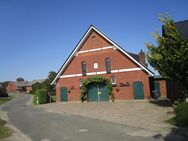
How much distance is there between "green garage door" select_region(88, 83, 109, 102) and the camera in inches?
1349

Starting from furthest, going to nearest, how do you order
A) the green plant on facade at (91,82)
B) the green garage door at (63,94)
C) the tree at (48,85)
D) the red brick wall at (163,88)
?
the tree at (48,85) → the red brick wall at (163,88) → the green garage door at (63,94) → the green plant on facade at (91,82)

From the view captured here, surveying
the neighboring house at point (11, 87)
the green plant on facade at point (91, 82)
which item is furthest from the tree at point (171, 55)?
the neighboring house at point (11, 87)

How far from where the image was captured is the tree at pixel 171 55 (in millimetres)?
20438

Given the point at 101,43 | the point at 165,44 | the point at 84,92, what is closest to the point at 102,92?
the point at 84,92

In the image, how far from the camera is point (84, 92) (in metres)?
35.4

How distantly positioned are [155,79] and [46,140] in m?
26.6

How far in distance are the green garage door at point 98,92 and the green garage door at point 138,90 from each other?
3.60 meters

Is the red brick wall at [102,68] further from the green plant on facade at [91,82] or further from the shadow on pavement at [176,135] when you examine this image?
the shadow on pavement at [176,135]

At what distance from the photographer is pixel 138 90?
32.1m

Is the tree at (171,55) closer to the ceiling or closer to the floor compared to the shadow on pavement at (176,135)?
closer to the ceiling

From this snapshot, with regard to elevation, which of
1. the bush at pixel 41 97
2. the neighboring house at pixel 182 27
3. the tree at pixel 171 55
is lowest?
the bush at pixel 41 97

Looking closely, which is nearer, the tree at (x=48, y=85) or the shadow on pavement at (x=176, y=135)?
the shadow on pavement at (x=176, y=135)

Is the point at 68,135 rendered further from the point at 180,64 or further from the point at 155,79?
the point at 155,79

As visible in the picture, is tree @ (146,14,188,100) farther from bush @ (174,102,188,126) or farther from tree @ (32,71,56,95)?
tree @ (32,71,56,95)
